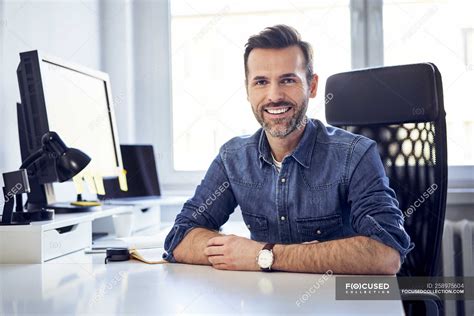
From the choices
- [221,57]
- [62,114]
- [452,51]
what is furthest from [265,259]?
[452,51]

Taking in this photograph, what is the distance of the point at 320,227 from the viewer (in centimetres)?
142

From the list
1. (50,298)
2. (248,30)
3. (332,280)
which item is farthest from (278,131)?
(248,30)

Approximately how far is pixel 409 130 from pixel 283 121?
0.42m

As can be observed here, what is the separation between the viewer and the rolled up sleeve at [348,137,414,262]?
3.95ft

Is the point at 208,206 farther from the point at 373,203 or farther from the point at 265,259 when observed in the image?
the point at 373,203

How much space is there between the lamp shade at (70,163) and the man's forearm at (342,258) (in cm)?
49

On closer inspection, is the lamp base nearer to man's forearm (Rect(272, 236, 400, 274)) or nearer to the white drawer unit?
the white drawer unit

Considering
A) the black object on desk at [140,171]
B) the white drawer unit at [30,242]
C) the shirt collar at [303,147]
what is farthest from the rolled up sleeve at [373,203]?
the black object on desk at [140,171]

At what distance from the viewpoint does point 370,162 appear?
137 cm

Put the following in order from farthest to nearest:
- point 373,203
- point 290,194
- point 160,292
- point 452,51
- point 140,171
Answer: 1. point 452,51
2. point 140,171
3. point 290,194
4. point 373,203
5. point 160,292

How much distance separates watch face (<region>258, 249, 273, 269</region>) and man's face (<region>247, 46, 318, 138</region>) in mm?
407

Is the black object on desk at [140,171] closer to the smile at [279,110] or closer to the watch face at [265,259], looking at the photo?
the smile at [279,110]

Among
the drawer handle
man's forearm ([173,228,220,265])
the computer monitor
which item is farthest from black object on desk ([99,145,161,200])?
man's forearm ([173,228,220,265])

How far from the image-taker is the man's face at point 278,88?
1.48 m
